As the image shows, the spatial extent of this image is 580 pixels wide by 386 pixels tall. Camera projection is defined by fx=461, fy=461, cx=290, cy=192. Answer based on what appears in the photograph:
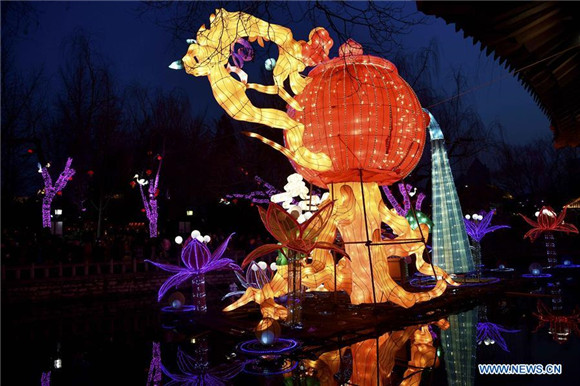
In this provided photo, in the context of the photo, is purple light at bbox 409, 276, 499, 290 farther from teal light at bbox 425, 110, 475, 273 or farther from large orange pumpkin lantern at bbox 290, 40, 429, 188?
large orange pumpkin lantern at bbox 290, 40, 429, 188

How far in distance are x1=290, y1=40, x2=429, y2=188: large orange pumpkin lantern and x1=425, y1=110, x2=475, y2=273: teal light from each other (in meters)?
4.01

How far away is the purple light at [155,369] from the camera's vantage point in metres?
4.74

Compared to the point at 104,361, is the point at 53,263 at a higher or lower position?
higher

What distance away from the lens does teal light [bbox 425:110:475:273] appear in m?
11.1

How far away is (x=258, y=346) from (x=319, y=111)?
3.77 meters

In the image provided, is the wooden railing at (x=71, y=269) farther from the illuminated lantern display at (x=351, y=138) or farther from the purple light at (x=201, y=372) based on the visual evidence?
the purple light at (x=201, y=372)

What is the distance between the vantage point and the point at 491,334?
21.3 feet

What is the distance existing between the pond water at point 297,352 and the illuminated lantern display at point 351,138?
1006 millimetres

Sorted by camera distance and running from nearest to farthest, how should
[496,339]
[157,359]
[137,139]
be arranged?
1. [157,359]
2. [496,339]
3. [137,139]

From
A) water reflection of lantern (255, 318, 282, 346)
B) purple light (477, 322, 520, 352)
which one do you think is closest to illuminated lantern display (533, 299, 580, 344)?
purple light (477, 322, 520, 352)

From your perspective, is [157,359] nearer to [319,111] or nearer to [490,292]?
[319,111]

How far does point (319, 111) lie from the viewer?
24.6 feet

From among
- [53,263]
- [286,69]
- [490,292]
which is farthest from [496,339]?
[53,263]

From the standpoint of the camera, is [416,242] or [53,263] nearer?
[416,242]
